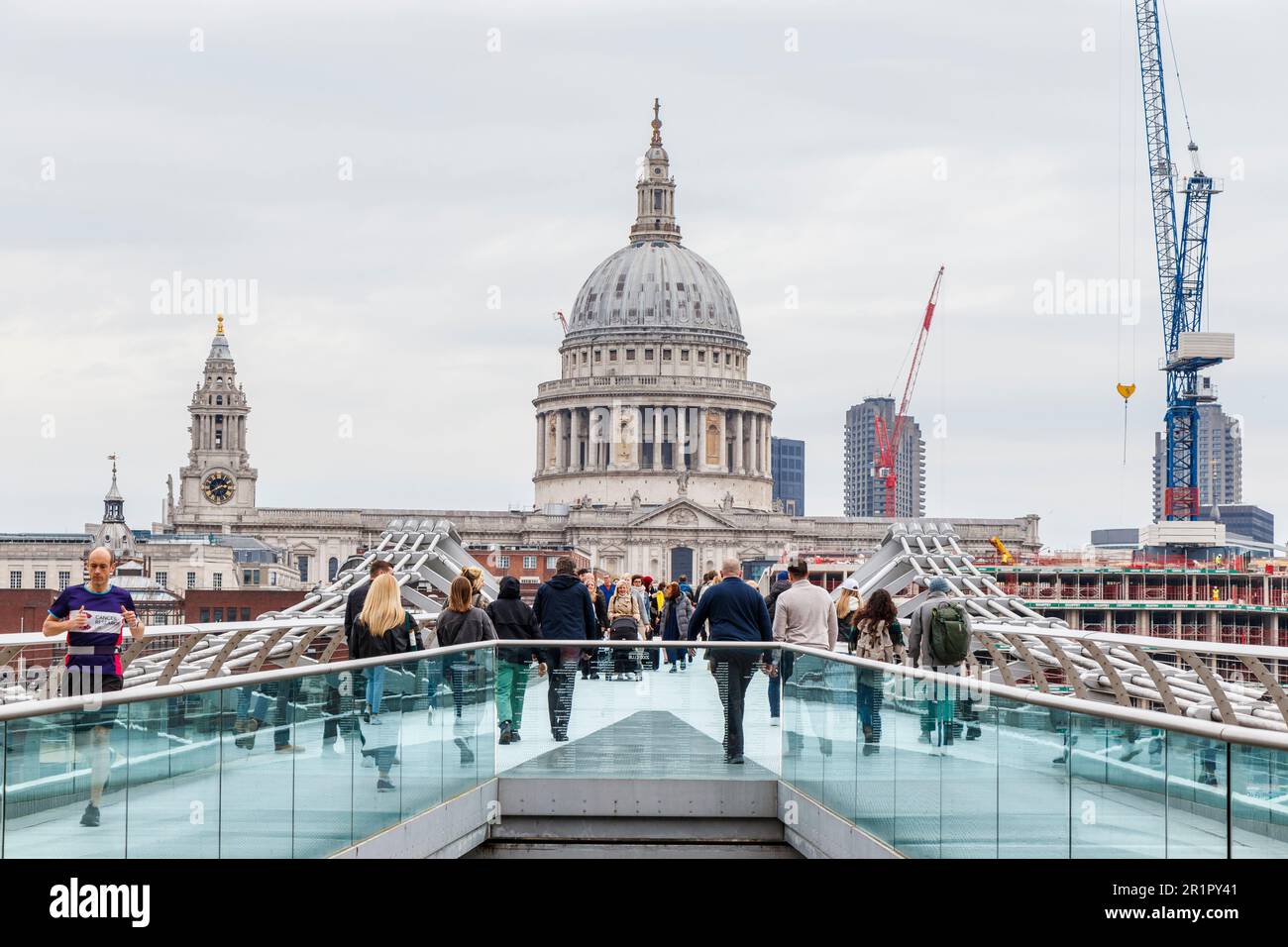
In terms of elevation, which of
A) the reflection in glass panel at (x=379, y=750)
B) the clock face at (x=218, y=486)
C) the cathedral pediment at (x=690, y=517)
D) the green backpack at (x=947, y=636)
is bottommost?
the reflection in glass panel at (x=379, y=750)

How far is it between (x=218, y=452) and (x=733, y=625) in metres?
173

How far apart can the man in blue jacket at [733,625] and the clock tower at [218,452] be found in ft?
552

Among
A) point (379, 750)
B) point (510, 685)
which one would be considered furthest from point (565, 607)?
point (379, 750)

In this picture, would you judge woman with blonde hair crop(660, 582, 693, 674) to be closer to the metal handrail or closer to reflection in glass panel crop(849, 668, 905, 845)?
the metal handrail

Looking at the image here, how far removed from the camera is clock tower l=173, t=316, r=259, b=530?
613ft

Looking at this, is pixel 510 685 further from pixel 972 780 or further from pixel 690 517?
pixel 690 517

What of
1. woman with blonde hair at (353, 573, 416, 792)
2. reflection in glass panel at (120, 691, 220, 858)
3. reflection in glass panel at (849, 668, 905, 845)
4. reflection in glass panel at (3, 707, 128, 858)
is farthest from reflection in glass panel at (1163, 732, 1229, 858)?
woman with blonde hair at (353, 573, 416, 792)

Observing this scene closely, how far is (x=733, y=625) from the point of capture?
2003 centimetres

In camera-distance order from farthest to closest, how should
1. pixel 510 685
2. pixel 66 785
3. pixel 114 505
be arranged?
pixel 114 505
pixel 510 685
pixel 66 785

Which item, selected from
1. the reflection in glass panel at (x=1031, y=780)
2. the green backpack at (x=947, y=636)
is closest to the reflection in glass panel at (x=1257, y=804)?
the reflection in glass panel at (x=1031, y=780)

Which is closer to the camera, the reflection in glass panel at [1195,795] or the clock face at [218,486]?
the reflection in glass panel at [1195,795]

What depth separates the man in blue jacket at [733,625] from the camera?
63.0 feet

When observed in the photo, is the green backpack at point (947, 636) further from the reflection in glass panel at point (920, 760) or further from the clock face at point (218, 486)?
the clock face at point (218, 486)

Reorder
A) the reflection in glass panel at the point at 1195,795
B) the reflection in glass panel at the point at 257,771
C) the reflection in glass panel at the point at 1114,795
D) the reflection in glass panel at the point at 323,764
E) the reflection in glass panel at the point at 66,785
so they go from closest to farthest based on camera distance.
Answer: the reflection in glass panel at the point at 1195,795 < the reflection in glass panel at the point at 66,785 < the reflection in glass panel at the point at 1114,795 < the reflection in glass panel at the point at 257,771 < the reflection in glass panel at the point at 323,764
